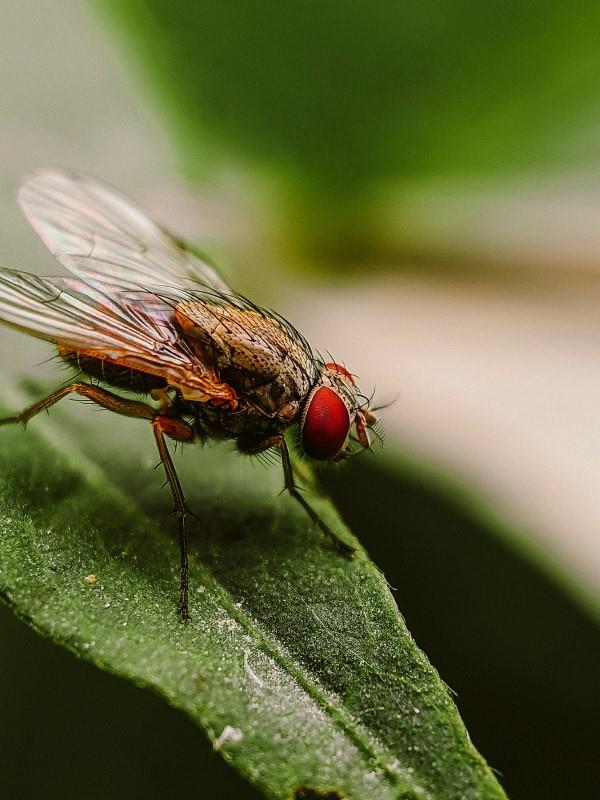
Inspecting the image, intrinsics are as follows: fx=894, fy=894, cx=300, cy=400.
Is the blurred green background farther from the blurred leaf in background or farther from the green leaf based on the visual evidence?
the green leaf

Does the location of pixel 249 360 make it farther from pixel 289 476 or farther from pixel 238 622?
pixel 238 622

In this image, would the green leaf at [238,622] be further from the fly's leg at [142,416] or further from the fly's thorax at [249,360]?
the fly's thorax at [249,360]

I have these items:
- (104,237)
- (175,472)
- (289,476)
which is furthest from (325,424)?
(104,237)

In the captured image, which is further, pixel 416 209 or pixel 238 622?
pixel 416 209

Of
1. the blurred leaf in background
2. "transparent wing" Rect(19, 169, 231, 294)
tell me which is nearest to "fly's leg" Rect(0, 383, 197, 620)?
"transparent wing" Rect(19, 169, 231, 294)

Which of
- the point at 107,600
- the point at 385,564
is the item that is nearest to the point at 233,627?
the point at 107,600

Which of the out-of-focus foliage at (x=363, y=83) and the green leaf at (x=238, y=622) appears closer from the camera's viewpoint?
the green leaf at (x=238, y=622)

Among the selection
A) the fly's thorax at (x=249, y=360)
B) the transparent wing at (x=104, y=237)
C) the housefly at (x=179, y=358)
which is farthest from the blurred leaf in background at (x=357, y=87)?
the fly's thorax at (x=249, y=360)

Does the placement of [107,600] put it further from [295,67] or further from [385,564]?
[295,67]
